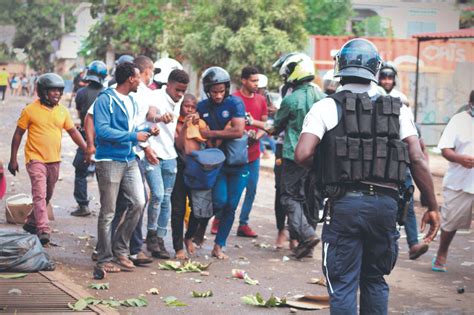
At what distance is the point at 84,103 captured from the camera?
12.5m

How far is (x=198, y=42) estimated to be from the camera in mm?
30125

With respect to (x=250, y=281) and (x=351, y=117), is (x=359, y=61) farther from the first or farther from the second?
(x=250, y=281)

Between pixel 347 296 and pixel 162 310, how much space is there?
230cm

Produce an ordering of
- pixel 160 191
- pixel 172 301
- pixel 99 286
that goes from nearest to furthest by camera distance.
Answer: pixel 172 301 → pixel 99 286 → pixel 160 191

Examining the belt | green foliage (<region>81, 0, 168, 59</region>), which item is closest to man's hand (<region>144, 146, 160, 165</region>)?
the belt

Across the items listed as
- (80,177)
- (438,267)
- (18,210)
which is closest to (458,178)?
(438,267)

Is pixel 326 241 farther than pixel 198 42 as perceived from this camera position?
No

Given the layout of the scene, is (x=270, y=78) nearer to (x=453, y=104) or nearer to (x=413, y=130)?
(x=453, y=104)

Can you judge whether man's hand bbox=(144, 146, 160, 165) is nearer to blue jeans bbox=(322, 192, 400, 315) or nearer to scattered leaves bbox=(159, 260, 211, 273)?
scattered leaves bbox=(159, 260, 211, 273)

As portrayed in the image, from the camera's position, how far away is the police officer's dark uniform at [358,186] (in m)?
5.91

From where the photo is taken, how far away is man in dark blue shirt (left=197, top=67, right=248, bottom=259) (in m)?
9.99

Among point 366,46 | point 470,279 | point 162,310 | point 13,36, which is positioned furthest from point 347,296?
point 470,279

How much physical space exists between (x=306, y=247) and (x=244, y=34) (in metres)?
18.9

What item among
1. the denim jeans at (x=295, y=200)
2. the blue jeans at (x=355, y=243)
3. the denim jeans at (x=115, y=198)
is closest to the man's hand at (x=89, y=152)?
the denim jeans at (x=115, y=198)
